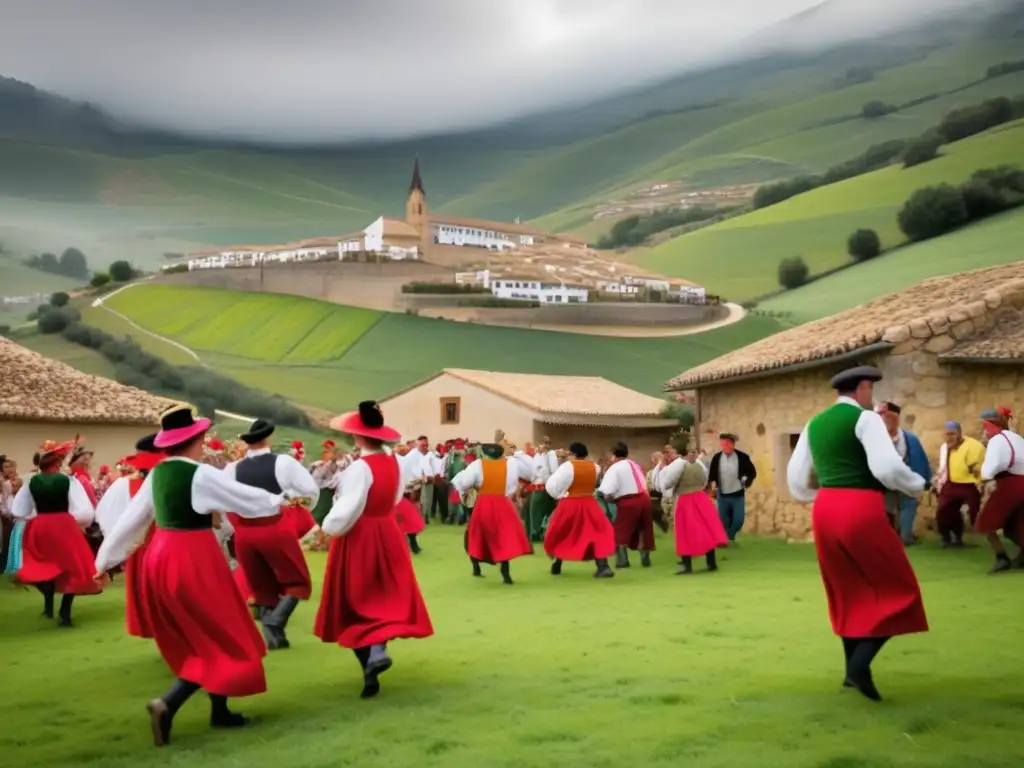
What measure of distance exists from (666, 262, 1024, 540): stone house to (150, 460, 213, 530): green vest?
9.94 meters

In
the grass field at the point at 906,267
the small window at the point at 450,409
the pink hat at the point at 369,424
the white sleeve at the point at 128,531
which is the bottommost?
the white sleeve at the point at 128,531

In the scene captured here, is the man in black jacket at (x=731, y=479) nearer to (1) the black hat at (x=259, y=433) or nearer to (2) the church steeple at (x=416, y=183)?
(1) the black hat at (x=259, y=433)

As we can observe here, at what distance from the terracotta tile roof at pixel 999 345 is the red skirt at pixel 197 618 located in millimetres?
10044

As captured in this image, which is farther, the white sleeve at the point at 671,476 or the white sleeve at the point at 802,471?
the white sleeve at the point at 671,476

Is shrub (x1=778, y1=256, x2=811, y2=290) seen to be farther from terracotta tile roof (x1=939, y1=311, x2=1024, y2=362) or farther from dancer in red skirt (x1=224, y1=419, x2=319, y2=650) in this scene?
dancer in red skirt (x1=224, y1=419, x2=319, y2=650)

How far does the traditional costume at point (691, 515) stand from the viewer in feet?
41.4

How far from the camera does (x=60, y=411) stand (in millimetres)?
20312

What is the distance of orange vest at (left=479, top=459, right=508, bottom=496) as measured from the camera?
12.4m

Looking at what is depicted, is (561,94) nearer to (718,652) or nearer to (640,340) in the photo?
(640,340)

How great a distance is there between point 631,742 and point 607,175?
3378 cm

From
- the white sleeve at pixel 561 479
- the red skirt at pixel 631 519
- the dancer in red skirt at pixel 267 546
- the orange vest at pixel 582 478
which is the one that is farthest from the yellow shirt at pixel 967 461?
the dancer in red skirt at pixel 267 546

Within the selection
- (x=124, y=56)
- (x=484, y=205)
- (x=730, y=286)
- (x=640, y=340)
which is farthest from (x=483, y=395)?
(x=124, y=56)

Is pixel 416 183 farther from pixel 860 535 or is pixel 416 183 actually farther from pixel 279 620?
pixel 860 535

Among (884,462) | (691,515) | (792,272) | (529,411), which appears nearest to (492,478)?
(691,515)
